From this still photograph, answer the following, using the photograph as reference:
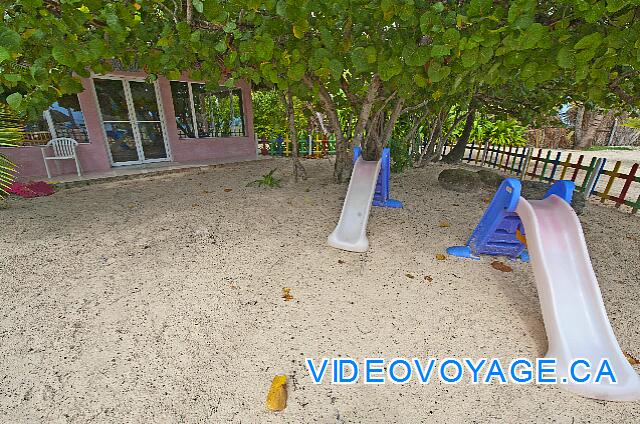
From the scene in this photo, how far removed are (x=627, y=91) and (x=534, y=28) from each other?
178 inches

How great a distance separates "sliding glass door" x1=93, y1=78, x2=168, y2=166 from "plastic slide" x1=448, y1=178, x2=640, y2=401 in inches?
304

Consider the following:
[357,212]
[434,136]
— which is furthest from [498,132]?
[357,212]

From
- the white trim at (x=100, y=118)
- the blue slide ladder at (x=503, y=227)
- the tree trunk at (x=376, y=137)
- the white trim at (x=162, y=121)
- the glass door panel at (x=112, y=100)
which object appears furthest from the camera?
the white trim at (x=162, y=121)

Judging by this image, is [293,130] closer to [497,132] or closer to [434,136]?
[434,136]

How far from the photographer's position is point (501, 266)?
3000 millimetres

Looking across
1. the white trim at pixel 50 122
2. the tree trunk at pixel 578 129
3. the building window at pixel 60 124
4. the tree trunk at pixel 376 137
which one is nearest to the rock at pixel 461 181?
the tree trunk at pixel 376 137

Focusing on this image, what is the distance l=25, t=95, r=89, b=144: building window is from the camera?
6.01m

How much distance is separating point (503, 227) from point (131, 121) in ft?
25.8

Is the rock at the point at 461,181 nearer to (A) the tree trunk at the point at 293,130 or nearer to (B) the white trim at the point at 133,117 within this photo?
(A) the tree trunk at the point at 293,130

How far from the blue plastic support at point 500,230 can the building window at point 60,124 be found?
25.0 ft

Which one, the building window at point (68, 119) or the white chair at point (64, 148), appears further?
the building window at point (68, 119)

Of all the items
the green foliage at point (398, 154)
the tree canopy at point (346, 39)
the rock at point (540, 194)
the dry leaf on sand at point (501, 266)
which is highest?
the tree canopy at point (346, 39)

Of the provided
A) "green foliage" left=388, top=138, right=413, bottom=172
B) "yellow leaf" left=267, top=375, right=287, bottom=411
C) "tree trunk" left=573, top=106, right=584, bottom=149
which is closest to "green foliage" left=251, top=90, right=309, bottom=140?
"green foliage" left=388, top=138, right=413, bottom=172

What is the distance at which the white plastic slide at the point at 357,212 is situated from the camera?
3.29m
